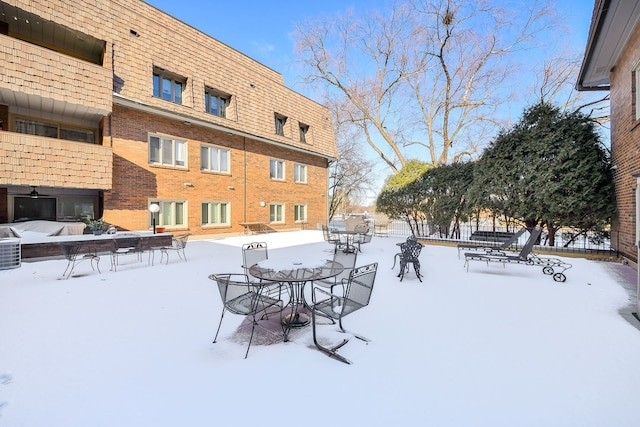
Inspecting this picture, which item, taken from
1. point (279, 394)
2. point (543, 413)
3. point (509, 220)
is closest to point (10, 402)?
point (279, 394)

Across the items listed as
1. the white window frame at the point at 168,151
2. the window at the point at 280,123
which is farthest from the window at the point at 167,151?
the window at the point at 280,123

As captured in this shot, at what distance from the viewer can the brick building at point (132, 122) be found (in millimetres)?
9594

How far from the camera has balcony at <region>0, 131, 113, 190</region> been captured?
29.1 ft

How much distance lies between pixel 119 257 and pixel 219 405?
9.21 metres

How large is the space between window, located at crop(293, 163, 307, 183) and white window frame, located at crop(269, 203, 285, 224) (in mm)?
2386

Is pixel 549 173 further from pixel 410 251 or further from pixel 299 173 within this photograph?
pixel 299 173

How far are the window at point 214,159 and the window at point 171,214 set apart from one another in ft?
7.54

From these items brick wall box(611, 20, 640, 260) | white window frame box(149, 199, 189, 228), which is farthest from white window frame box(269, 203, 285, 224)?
brick wall box(611, 20, 640, 260)

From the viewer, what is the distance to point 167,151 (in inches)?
531

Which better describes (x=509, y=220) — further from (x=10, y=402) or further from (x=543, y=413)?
(x=10, y=402)

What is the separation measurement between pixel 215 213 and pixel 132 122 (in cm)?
560

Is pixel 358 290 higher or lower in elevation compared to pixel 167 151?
lower

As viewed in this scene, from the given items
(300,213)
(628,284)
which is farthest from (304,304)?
(300,213)

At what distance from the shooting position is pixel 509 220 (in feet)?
36.1
